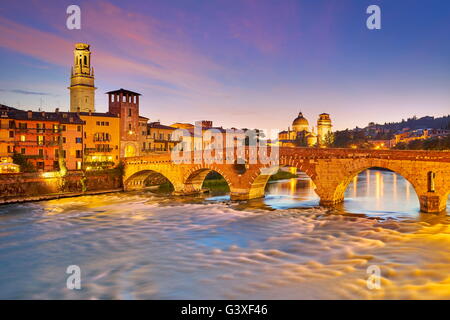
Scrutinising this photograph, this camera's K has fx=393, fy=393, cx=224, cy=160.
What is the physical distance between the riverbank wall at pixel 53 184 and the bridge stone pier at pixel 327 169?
3.78 m

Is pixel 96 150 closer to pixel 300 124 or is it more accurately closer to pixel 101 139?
pixel 101 139

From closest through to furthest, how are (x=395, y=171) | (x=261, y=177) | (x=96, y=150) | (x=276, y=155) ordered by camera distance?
(x=395, y=171), (x=276, y=155), (x=261, y=177), (x=96, y=150)

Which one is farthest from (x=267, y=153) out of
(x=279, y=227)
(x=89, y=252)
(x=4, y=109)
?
(x=4, y=109)

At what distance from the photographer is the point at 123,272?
567 inches

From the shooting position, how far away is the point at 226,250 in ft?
56.6

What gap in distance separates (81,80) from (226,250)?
133 ft

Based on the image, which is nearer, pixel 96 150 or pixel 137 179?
pixel 137 179

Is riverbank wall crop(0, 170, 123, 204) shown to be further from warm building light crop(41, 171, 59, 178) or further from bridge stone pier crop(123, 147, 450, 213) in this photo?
bridge stone pier crop(123, 147, 450, 213)

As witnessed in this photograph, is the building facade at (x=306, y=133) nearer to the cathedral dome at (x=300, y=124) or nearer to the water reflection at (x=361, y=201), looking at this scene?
the cathedral dome at (x=300, y=124)

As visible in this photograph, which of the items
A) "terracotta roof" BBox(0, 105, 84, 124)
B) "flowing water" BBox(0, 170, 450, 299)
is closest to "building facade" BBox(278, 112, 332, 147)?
"terracotta roof" BBox(0, 105, 84, 124)

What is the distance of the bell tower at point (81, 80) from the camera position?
5031 centimetres

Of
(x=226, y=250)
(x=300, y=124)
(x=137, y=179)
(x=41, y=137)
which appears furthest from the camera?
(x=300, y=124)

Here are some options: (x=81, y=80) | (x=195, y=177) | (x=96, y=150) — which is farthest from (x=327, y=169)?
(x=81, y=80)
